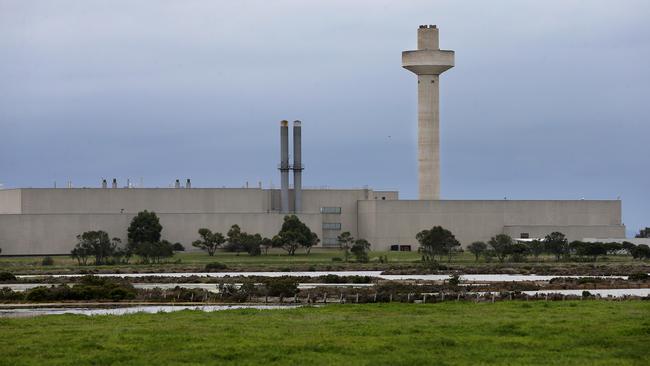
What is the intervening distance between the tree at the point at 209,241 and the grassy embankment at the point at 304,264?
2.78 feet

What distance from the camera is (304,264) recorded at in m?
105

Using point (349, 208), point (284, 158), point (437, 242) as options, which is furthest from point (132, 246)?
point (437, 242)

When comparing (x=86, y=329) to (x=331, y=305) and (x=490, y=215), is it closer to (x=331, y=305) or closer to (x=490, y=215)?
(x=331, y=305)

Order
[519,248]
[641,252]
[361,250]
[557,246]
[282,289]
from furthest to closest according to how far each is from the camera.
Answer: [557,246]
[641,252]
[361,250]
[519,248]
[282,289]

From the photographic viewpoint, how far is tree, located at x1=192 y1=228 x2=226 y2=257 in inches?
4916

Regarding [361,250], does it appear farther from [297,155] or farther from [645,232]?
[645,232]

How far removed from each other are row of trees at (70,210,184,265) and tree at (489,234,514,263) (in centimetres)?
3088

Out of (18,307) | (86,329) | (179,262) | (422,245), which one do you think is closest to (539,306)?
(86,329)

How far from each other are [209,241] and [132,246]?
7883 millimetres

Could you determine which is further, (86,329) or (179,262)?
(179,262)

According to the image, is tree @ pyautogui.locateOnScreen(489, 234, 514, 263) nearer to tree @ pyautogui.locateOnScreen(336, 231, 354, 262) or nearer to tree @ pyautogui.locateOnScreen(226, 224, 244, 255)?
tree @ pyautogui.locateOnScreen(336, 231, 354, 262)

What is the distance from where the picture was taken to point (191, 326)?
3791 centimetres

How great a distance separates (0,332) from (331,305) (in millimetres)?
15354

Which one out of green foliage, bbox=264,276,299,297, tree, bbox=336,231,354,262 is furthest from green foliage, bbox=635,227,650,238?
green foliage, bbox=264,276,299,297
